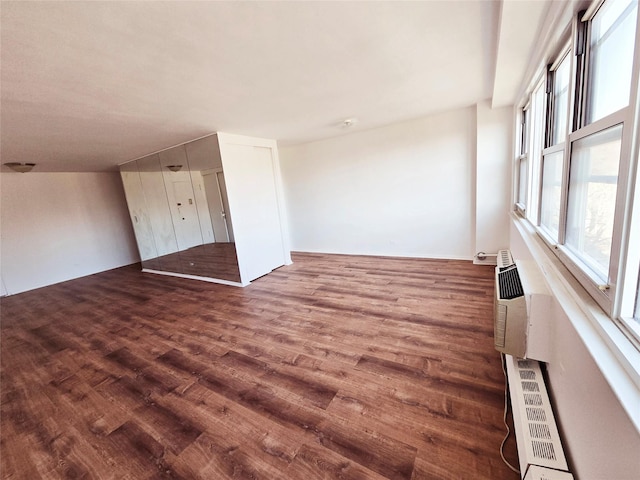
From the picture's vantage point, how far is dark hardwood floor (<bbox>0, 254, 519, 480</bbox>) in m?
1.43

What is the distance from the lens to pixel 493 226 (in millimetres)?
4070

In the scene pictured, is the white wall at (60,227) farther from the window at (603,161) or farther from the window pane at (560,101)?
the window pane at (560,101)

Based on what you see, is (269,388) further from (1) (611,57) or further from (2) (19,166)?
(2) (19,166)

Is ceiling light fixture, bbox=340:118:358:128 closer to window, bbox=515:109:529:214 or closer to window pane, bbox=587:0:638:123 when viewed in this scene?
window, bbox=515:109:529:214

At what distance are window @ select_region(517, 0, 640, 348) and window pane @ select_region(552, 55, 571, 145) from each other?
0.07ft

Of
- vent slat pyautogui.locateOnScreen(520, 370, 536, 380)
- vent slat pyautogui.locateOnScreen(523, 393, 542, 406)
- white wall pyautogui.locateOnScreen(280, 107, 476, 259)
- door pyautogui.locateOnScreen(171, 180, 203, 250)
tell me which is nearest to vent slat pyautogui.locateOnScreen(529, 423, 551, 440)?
vent slat pyautogui.locateOnScreen(523, 393, 542, 406)

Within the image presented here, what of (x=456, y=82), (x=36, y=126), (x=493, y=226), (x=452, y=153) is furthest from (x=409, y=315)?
(x=36, y=126)

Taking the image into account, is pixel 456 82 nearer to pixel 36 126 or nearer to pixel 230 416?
pixel 230 416

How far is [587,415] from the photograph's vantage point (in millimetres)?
920

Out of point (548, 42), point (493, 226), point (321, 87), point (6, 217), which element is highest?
point (321, 87)

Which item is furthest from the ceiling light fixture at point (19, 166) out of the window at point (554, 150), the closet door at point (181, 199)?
the window at point (554, 150)

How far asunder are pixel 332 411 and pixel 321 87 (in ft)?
9.48

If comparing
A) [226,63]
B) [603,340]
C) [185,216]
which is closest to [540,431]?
[603,340]

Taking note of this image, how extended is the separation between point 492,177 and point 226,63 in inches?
156
